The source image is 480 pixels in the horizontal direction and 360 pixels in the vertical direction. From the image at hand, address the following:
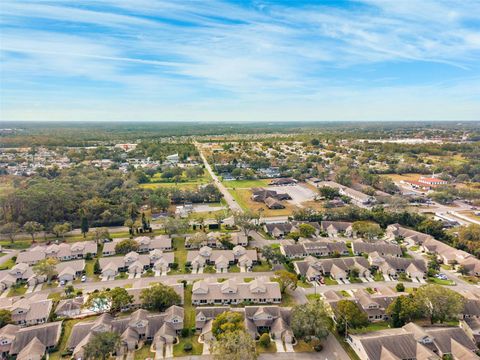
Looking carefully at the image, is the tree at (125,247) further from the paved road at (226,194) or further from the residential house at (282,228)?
the paved road at (226,194)

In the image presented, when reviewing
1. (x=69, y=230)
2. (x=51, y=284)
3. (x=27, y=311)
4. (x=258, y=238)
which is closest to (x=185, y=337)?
(x=27, y=311)

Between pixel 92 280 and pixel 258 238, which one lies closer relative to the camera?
pixel 92 280

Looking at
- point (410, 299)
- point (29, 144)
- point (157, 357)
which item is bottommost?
point (157, 357)

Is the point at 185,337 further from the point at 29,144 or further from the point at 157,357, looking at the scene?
the point at 29,144

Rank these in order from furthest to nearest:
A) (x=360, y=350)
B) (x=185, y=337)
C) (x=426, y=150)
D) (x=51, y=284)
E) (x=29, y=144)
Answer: (x=29, y=144) < (x=426, y=150) < (x=51, y=284) < (x=185, y=337) < (x=360, y=350)

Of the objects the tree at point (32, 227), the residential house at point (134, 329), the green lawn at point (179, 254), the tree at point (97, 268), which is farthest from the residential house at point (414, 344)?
the tree at point (32, 227)

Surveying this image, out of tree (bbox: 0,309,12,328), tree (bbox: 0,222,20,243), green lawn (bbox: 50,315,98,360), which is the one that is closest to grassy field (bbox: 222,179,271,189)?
tree (bbox: 0,222,20,243)

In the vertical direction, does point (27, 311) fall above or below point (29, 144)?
below
